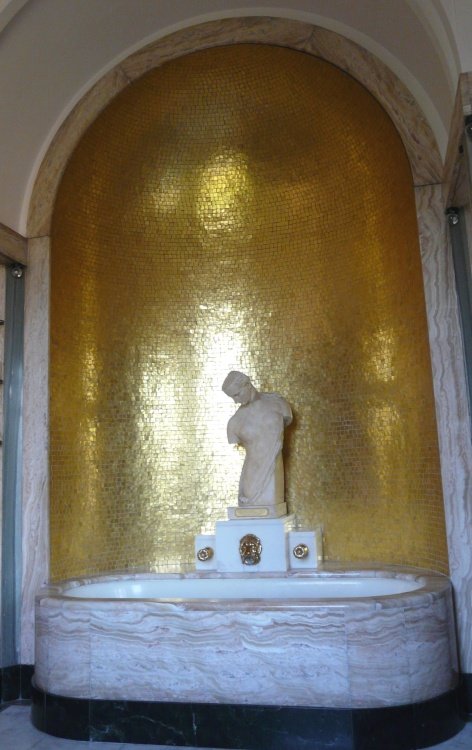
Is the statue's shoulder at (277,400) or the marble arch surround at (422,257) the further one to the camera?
the statue's shoulder at (277,400)

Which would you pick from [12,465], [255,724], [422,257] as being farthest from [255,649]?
[422,257]

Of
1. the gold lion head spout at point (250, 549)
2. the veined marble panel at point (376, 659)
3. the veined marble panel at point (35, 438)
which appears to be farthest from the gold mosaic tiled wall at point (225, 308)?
the veined marble panel at point (376, 659)

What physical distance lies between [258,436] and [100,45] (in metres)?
3.65

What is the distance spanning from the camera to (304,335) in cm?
682

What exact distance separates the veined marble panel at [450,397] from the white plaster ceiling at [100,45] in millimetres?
649

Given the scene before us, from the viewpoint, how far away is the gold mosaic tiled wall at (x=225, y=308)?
6141 millimetres

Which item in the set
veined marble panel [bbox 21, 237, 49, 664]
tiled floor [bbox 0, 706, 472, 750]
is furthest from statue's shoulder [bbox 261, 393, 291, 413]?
tiled floor [bbox 0, 706, 472, 750]

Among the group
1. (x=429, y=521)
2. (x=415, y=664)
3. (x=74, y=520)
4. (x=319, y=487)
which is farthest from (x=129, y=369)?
(x=415, y=664)

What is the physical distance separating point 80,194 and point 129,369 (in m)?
1.69

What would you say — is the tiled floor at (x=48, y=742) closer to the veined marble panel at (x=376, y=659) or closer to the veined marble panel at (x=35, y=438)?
the veined marble panel at (x=376, y=659)

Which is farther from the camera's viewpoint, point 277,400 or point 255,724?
point 277,400

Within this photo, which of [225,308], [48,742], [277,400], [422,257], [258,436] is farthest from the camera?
[225,308]

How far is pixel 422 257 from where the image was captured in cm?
554

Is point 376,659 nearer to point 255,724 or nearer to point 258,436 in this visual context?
point 255,724
